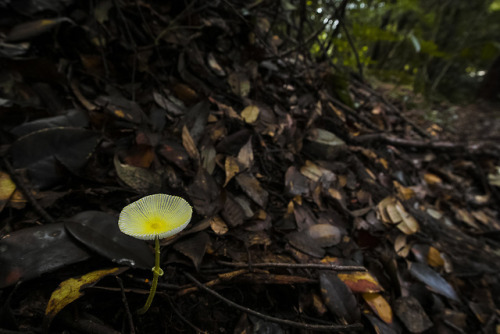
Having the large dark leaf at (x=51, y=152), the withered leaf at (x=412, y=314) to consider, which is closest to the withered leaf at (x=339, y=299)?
the withered leaf at (x=412, y=314)

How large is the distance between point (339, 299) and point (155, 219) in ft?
2.41

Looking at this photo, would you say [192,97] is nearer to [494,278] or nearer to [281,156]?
[281,156]

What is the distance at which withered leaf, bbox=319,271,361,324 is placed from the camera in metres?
0.90

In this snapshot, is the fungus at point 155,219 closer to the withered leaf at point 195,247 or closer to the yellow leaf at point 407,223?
the withered leaf at point 195,247

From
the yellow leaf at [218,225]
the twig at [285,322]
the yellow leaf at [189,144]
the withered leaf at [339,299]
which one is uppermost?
the yellow leaf at [189,144]

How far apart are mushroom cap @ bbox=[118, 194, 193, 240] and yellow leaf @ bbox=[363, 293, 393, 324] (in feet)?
2.87

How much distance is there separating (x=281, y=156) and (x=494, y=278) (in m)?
1.43

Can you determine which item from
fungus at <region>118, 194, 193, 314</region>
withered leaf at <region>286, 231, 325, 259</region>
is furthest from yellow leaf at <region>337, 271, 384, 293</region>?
fungus at <region>118, 194, 193, 314</region>

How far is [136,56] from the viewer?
4.38 ft

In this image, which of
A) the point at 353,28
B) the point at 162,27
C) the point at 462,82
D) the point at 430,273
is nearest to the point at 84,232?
the point at 162,27

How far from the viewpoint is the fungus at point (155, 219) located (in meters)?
0.55

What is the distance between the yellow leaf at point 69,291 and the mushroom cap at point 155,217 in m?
0.21

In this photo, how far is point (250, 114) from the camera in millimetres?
1473

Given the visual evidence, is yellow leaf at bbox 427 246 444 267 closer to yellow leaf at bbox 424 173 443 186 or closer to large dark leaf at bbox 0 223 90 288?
yellow leaf at bbox 424 173 443 186
